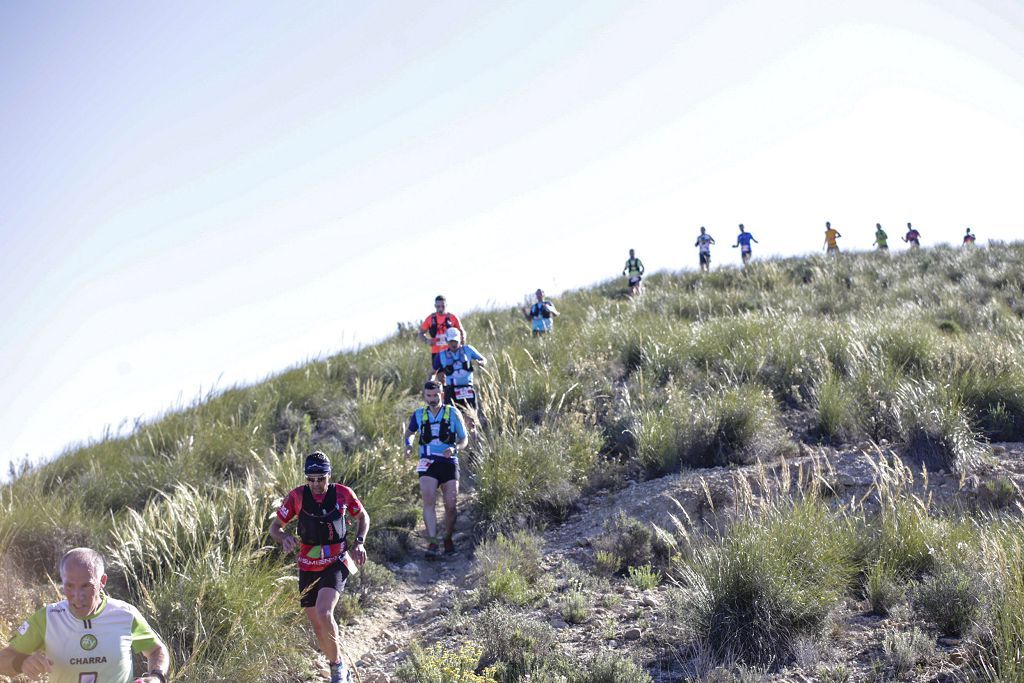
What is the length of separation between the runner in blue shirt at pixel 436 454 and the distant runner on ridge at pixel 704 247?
18012 millimetres

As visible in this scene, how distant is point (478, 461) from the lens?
980 centimetres

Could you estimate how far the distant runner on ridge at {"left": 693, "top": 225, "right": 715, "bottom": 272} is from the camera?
25734 millimetres

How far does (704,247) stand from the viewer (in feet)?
85.1

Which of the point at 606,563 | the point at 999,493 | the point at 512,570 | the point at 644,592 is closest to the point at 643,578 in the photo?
the point at 644,592

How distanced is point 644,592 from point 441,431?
3082 millimetres

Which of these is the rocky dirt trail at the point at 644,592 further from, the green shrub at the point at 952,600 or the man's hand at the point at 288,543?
the man's hand at the point at 288,543

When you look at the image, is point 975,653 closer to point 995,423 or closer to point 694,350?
point 995,423

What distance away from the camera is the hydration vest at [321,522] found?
20.8ft

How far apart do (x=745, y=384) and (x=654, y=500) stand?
334cm

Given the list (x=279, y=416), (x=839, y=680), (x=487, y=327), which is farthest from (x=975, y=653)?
(x=487, y=327)

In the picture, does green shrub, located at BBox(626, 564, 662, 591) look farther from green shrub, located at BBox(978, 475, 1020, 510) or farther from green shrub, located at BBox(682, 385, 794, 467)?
green shrub, located at BBox(978, 475, 1020, 510)

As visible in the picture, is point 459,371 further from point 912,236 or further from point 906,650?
point 912,236

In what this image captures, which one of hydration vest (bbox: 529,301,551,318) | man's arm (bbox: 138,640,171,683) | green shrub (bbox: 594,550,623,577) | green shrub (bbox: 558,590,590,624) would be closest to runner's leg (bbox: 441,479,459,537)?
green shrub (bbox: 594,550,623,577)

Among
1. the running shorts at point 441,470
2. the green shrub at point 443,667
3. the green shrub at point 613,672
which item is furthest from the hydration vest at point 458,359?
the green shrub at point 613,672
